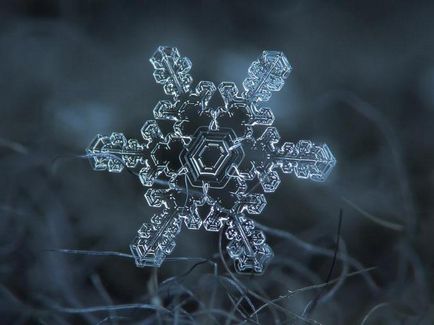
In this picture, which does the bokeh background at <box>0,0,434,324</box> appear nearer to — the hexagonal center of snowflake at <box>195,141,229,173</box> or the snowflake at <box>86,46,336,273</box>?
the snowflake at <box>86,46,336,273</box>

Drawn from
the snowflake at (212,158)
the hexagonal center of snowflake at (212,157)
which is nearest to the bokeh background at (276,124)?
the snowflake at (212,158)

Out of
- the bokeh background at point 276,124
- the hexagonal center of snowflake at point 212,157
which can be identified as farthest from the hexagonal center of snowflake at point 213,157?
the bokeh background at point 276,124

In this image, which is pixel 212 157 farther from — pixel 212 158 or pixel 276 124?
pixel 276 124

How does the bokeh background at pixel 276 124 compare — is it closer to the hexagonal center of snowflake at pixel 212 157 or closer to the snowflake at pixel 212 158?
the snowflake at pixel 212 158

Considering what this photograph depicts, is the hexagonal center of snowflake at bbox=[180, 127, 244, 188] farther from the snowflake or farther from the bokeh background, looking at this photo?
the bokeh background

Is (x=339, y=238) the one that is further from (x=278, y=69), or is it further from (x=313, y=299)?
(x=278, y=69)

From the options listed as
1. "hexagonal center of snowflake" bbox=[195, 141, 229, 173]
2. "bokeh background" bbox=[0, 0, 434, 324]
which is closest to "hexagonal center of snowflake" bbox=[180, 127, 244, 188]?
"hexagonal center of snowflake" bbox=[195, 141, 229, 173]

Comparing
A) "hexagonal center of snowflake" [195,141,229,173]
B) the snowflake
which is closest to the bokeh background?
the snowflake
